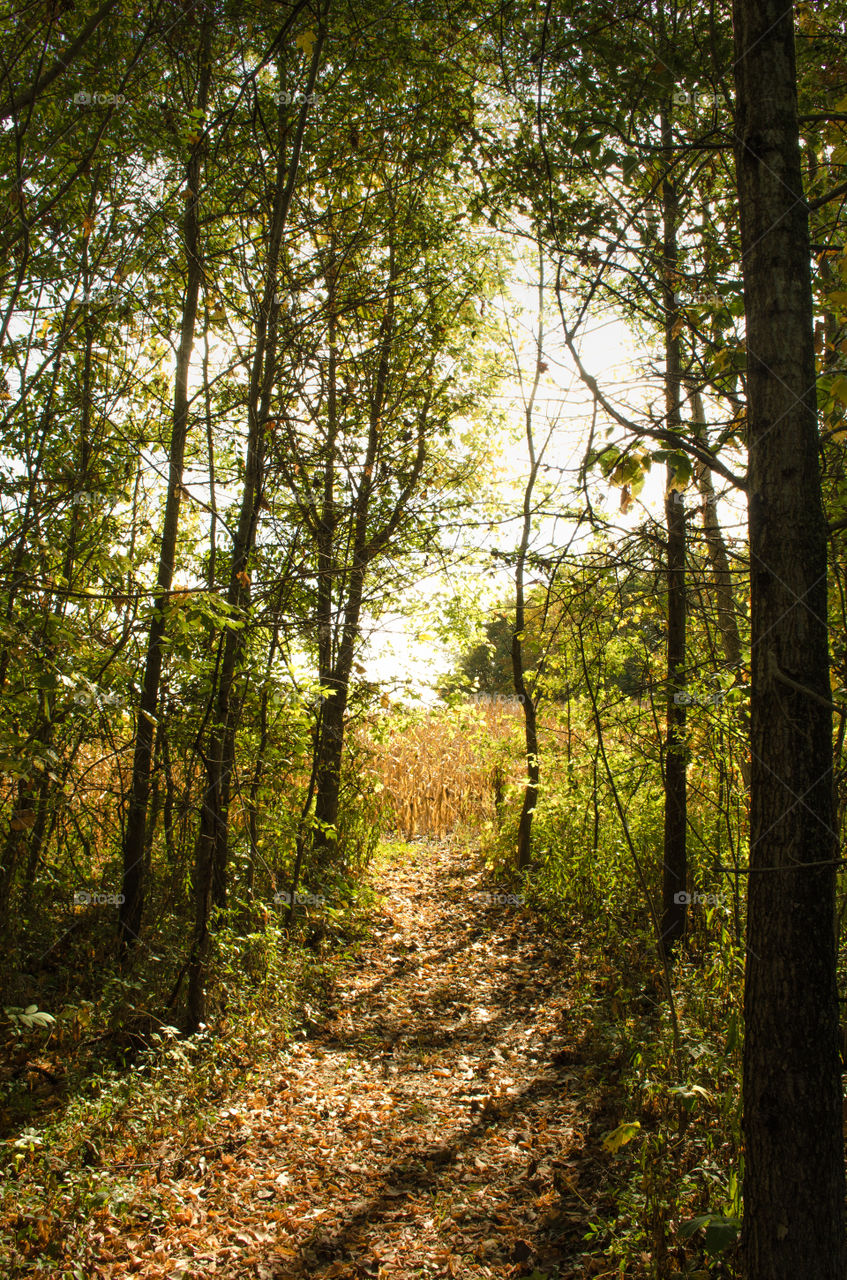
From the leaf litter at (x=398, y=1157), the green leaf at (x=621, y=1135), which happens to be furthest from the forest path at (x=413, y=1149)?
the green leaf at (x=621, y=1135)

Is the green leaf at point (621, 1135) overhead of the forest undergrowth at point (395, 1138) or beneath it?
overhead

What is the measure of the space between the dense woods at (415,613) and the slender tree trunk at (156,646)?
3 cm

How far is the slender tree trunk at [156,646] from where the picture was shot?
4.83 m

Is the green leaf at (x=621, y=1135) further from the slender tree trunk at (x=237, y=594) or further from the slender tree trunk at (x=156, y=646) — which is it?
the slender tree trunk at (x=156, y=646)

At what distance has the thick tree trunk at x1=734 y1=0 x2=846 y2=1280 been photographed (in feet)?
6.21

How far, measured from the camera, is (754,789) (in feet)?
6.72

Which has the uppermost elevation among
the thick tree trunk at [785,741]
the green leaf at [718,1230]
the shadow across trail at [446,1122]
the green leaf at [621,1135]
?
the thick tree trunk at [785,741]

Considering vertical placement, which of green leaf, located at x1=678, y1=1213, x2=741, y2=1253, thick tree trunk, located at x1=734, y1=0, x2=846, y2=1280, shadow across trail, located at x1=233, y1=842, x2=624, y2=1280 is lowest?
shadow across trail, located at x1=233, y1=842, x2=624, y2=1280

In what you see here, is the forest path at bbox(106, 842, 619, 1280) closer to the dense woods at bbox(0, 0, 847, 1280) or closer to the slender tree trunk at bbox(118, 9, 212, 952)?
the dense woods at bbox(0, 0, 847, 1280)

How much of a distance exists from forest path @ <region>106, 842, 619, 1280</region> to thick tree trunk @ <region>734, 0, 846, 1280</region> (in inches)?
45.5

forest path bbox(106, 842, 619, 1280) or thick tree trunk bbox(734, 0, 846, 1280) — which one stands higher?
thick tree trunk bbox(734, 0, 846, 1280)

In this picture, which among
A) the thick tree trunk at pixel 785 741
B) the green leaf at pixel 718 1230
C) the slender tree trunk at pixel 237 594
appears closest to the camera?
the thick tree trunk at pixel 785 741

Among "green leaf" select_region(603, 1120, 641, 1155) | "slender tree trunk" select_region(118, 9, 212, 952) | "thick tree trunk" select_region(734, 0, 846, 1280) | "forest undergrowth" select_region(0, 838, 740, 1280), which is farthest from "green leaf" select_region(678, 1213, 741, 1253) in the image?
"slender tree trunk" select_region(118, 9, 212, 952)

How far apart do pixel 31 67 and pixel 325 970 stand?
6379 mm
